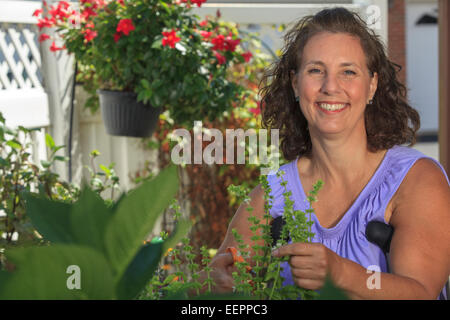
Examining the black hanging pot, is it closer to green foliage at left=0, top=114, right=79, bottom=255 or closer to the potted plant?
the potted plant

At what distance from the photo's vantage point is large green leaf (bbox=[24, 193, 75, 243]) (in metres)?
0.51

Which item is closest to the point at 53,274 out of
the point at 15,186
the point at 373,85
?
the point at 373,85

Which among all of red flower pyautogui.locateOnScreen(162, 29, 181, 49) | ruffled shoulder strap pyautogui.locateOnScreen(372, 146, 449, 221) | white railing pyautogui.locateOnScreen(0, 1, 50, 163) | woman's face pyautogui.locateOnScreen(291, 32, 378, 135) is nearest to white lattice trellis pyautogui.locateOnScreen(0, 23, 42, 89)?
white railing pyautogui.locateOnScreen(0, 1, 50, 163)

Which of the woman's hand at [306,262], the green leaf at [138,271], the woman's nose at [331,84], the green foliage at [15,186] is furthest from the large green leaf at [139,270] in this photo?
the green foliage at [15,186]

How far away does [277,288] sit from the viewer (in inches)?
32.2

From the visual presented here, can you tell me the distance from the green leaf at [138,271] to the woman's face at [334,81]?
1281 millimetres

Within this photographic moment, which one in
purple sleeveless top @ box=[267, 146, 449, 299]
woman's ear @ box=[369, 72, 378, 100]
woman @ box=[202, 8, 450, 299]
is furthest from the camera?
woman's ear @ box=[369, 72, 378, 100]

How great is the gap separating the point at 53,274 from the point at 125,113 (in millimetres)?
3151

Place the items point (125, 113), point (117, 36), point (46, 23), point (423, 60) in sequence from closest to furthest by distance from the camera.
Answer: point (117, 36) < point (46, 23) < point (125, 113) < point (423, 60)

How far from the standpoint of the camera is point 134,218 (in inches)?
18.5

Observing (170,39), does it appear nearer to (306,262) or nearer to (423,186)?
(423,186)

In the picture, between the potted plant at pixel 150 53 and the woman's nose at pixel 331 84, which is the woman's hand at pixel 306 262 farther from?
the potted plant at pixel 150 53

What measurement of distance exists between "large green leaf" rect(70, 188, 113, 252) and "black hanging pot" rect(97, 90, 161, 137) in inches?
121

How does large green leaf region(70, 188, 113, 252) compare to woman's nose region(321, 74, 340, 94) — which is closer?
large green leaf region(70, 188, 113, 252)
